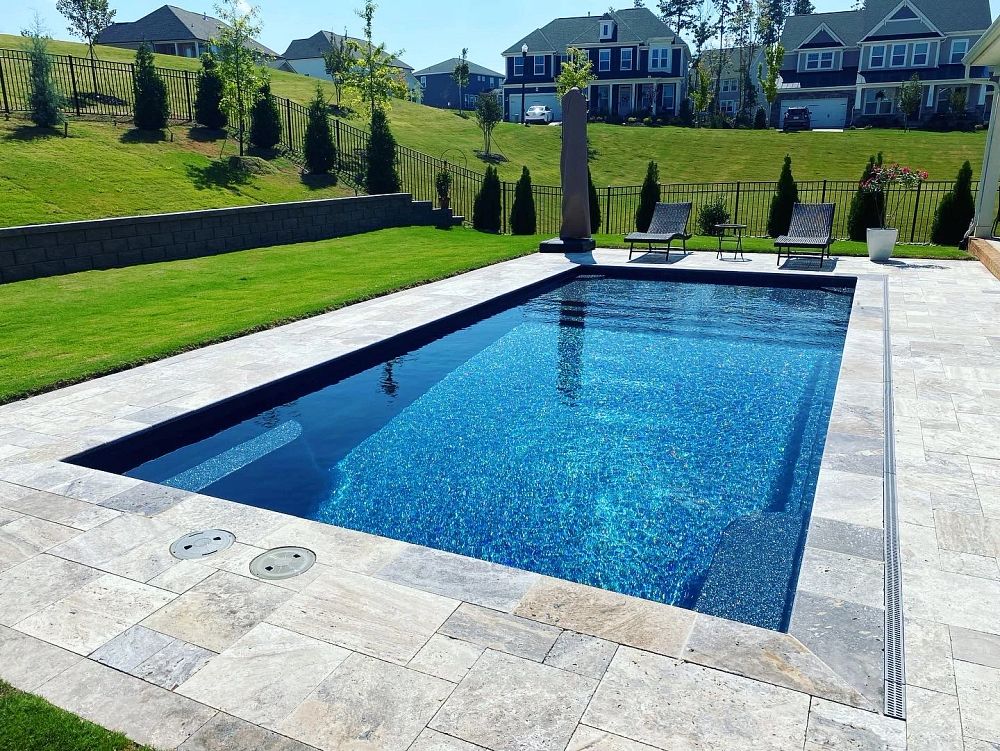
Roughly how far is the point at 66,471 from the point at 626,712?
4.34 m

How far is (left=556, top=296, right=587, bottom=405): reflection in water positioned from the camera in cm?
779

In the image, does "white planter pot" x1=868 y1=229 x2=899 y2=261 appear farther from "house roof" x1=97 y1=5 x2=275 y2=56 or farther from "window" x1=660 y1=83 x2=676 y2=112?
"house roof" x1=97 y1=5 x2=275 y2=56

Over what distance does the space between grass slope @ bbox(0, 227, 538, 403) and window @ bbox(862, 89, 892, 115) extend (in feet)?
155

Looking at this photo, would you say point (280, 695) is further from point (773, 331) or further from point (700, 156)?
point (700, 156)

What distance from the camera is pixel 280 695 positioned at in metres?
2.85

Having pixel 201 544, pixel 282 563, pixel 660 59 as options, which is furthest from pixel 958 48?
pixel 201 544

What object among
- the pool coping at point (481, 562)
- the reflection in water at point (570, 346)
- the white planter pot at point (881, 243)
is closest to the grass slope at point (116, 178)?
the pool coping at point (481, 562)

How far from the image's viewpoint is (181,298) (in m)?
11.2

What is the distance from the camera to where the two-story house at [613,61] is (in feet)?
192

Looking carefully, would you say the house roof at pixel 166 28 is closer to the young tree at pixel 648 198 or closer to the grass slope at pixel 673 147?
the grass slope at pixel 673 147

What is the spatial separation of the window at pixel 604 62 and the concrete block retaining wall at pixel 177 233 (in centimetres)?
4504

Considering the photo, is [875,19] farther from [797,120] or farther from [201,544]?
[201,544]

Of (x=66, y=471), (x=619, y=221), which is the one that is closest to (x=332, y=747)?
(x=66, y=471)

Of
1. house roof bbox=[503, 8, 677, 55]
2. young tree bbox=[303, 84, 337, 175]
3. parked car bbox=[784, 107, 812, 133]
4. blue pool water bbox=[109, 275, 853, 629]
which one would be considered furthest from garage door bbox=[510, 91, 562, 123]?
blue pool water bbox=[109, 275, 853, 629]
